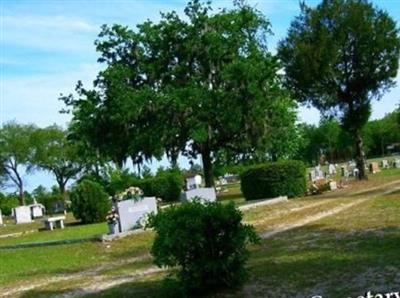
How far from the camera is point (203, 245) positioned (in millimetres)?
8797

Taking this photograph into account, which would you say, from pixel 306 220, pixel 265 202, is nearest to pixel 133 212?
pixel 306 220

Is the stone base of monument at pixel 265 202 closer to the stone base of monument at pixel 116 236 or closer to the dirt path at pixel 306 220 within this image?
the dirt path at pixel 306 220

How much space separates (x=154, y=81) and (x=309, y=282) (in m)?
26.8

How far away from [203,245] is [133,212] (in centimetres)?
1093

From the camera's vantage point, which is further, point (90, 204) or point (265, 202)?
point (90, 204)

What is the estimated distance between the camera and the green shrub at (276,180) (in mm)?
26156

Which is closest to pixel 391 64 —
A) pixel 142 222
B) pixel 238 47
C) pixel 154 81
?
pixel 238 47

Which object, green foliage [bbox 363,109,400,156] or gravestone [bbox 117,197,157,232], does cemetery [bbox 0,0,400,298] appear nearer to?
gravestone [bbox 117,197,157,232]

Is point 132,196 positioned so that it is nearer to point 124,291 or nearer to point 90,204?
point 90,204

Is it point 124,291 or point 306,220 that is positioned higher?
point 306,220

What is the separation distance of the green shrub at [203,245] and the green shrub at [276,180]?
56.6ft

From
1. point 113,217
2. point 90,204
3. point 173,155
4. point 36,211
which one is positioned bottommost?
point 113,217

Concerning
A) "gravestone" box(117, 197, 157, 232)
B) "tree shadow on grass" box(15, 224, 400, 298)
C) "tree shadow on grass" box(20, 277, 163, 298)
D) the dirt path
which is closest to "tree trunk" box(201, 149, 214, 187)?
"gravestone" box(117, 197, 157, 232)

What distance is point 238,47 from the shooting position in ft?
113
